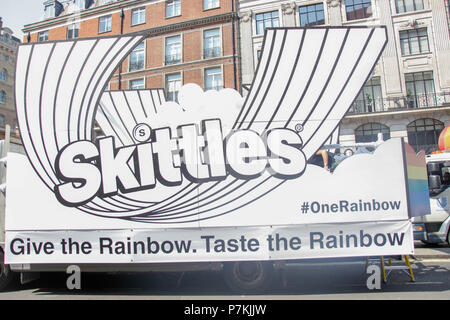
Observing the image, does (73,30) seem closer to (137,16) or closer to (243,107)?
(137,16)

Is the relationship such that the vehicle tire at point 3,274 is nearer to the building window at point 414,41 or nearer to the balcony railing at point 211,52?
the balcony railing at point 211,52

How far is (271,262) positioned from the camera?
4.80 metres

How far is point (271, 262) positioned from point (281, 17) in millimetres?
19168

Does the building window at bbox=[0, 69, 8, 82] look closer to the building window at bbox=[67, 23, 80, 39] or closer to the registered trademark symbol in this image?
the registered trademark symbol

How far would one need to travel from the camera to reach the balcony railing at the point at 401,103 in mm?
18453

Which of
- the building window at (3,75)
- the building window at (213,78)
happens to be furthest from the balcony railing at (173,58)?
the building window at (3,75)

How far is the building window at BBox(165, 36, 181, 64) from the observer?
21.9 m

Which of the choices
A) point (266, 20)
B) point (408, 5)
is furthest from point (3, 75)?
point (408, 5)

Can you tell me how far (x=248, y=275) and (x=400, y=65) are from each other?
64.3ft

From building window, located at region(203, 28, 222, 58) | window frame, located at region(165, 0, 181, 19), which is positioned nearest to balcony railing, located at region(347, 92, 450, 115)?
building window, located at region(203, 28, 222, 58)

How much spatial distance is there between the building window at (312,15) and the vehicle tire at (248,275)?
19.0 meters

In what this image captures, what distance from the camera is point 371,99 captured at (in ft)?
61.1

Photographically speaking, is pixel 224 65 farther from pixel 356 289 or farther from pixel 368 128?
pixel 356 289
